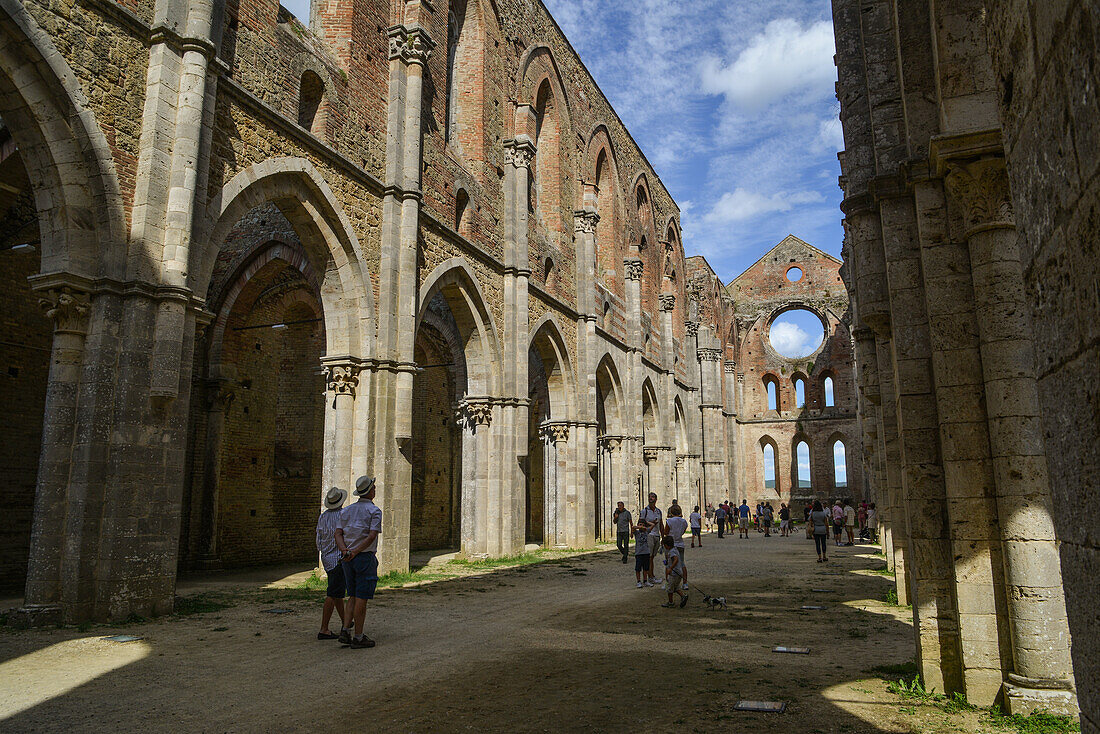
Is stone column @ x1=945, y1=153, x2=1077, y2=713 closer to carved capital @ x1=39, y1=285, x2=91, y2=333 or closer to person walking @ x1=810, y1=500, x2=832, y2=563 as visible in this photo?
carved capital @ x1=39, y1=285, x2=91, y2=333

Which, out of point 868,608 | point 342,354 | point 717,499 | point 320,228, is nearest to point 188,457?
point 342,354

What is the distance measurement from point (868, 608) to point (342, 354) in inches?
344

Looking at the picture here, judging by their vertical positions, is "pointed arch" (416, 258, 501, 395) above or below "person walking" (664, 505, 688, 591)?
above

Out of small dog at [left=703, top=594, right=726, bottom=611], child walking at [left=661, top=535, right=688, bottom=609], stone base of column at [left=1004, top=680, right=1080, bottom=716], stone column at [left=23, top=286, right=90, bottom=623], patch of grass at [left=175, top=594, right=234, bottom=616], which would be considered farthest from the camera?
child walking at [left=661, top=535, right=688, bottom=609]

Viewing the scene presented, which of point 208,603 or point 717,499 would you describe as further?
point 717,499

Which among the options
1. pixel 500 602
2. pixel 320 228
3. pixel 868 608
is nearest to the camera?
pixel 868 608

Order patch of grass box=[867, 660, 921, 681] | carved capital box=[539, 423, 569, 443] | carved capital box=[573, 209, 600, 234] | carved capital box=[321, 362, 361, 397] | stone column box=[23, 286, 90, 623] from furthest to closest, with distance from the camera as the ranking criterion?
1. carved capital box=[573, 209, 600, 234]
2. carved capital box=[539, 423, 569, 443]
3. carved capital box=[321, 362, 361, 397]
4. stone column box=[23, 286, 90, 623]
5. patch of grass box=[867, 660, 921, 681]

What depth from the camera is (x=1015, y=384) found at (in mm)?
4348

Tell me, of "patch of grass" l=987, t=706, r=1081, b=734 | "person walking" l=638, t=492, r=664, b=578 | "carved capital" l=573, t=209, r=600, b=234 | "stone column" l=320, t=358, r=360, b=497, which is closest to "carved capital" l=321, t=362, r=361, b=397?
"stone column" l=320, t=358, r=360, b=497

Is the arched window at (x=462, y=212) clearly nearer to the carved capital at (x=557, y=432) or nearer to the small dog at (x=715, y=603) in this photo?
the carved capital at (x=557, y=432)

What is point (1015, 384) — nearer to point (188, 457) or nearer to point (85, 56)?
point (85, 56)

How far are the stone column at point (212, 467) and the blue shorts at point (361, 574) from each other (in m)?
9.72

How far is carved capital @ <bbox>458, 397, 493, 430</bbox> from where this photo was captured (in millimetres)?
16531

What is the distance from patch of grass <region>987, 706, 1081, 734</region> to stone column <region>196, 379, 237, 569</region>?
45.9 ft
